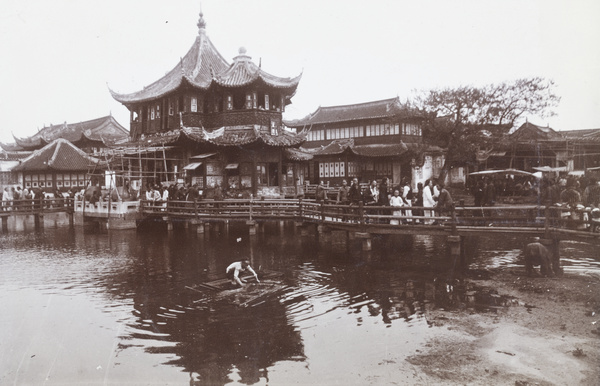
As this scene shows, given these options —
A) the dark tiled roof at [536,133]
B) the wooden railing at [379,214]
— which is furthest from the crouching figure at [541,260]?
the dark tiled roof at [536,133]

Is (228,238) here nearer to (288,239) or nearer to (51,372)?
(288,239)

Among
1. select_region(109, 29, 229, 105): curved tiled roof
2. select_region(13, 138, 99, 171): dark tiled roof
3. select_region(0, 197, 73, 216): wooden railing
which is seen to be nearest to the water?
select_region(0, 197, 73, 216): wooden railing

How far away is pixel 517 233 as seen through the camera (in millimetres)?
12812

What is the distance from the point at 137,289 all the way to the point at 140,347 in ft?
13.6

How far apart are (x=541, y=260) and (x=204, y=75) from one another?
2511cm

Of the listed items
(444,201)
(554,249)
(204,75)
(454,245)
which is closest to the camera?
(554,249)

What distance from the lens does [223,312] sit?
955 centimetres

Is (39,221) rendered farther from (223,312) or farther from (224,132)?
(223,312)

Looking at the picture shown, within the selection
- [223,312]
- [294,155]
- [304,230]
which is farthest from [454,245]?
[294,155]

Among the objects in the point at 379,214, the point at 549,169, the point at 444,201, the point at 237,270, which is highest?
the point at 549,169

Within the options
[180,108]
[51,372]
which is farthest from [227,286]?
[180,108]

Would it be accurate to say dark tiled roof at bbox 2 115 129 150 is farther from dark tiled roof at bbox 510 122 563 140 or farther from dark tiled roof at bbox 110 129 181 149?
dark tiled roof at bbox 510 122 563 140

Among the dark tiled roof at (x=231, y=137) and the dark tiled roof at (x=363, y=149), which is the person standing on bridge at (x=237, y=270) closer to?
the dark tiled roof at (x=231, y=137)

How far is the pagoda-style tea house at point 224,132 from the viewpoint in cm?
2786
